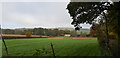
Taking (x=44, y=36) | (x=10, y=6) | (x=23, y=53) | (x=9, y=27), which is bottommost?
(x=23, y=53)

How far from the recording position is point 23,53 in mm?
2441

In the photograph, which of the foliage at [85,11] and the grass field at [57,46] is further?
the foliage at [85,11]

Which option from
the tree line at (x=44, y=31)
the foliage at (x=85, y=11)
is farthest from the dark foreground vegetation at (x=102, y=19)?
the tree line at (x=44, y=31)

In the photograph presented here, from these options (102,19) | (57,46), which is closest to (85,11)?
(102,19)

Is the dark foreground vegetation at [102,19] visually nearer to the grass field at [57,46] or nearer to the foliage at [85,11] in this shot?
the foliage at [85,11]

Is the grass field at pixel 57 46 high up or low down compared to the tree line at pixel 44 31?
down

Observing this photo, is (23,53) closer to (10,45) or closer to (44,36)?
(10,45)

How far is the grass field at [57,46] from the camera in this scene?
96.6 inches

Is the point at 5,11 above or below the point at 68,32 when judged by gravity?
above

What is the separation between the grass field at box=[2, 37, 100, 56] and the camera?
96.6 inches

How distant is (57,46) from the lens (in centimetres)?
256

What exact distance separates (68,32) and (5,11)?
44.5 inches

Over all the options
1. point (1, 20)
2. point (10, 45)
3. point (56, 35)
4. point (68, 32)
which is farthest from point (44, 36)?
point (1, 20)

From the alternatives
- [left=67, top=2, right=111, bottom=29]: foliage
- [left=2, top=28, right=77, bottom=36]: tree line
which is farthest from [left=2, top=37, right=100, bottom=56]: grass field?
[left=67, top=2, right=111, bottom=29]: foliage
